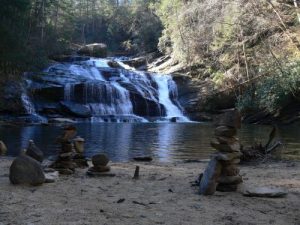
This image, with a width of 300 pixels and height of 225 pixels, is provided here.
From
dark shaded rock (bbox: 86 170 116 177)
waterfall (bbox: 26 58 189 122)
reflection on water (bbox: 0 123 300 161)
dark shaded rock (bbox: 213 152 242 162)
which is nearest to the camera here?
dark shaded rock (bbox: 213 152 242 162)

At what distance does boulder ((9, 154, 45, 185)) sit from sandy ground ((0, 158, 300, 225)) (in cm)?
14

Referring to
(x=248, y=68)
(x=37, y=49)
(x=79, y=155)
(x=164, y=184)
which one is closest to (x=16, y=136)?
(x=79, y=155)

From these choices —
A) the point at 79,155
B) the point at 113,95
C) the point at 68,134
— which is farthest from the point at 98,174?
the point at 113,95

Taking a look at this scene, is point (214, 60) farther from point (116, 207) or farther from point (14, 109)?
point (116, 207)

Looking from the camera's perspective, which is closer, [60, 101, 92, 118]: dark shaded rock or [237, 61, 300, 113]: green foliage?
[237, 61, 300, 113]: green foliage

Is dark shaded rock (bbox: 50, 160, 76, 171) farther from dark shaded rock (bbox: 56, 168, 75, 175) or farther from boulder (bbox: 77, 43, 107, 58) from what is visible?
boulder (bbox: 77, 43, 107, 58)

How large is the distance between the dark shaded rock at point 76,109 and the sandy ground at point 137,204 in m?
22.1

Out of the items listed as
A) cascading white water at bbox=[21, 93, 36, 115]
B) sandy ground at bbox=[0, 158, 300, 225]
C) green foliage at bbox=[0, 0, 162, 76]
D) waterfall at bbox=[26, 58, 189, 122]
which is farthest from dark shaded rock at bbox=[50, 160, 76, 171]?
waterfall at bbox=[26, 58, 189, 122]

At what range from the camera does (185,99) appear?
36.7 meters

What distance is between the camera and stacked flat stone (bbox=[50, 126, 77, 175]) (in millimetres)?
8547

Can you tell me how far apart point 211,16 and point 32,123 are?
42.9 feet

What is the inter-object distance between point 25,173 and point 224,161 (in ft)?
10.1

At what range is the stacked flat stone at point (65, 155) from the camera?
8547mm

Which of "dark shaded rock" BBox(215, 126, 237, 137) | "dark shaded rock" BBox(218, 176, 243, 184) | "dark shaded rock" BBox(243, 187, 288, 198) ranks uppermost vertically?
"dark shaded rock" BBox(215, 126, 237, 137)
